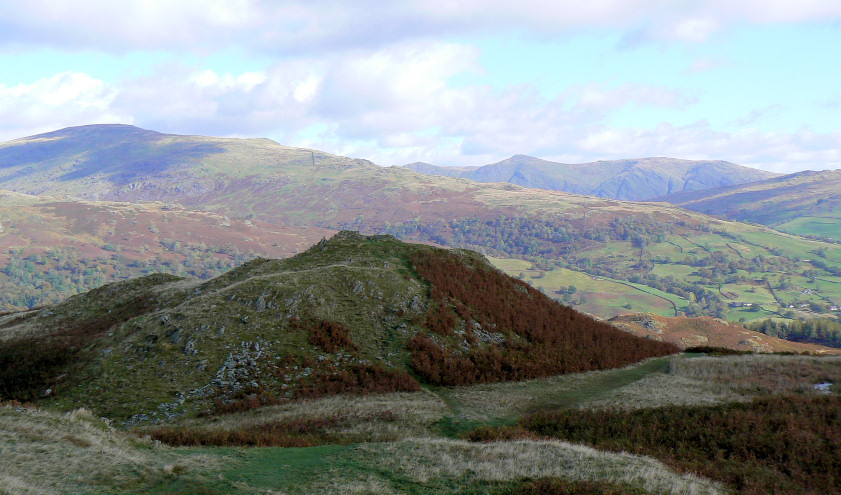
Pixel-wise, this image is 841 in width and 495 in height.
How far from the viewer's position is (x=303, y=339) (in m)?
34.5

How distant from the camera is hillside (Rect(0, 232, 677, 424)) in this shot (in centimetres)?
3006

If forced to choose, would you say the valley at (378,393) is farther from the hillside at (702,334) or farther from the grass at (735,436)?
the hillside at (702,334)

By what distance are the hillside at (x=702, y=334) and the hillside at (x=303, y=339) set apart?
178ft

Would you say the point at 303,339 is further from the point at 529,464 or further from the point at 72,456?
the point at 529,464

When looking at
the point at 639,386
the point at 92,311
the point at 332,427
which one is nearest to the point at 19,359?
the point at 92,311

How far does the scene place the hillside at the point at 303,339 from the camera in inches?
1184

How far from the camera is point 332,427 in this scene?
78.6 ft

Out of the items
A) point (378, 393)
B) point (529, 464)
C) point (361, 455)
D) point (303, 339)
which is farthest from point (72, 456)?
point (303, 339)

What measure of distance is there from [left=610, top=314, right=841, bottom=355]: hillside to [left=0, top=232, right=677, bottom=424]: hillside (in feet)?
178

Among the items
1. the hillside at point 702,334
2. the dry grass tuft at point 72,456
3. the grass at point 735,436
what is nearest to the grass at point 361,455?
the dry grass tuft at point 72,456

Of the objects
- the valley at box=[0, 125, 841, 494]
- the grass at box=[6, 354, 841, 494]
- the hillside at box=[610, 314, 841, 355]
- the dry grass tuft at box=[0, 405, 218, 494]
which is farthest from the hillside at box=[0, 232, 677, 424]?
the hillside at box=[610, 314, 841, 355]

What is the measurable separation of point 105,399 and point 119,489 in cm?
1808

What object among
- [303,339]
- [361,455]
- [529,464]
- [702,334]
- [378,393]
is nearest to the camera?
[529,464]

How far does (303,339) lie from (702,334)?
94104mm
